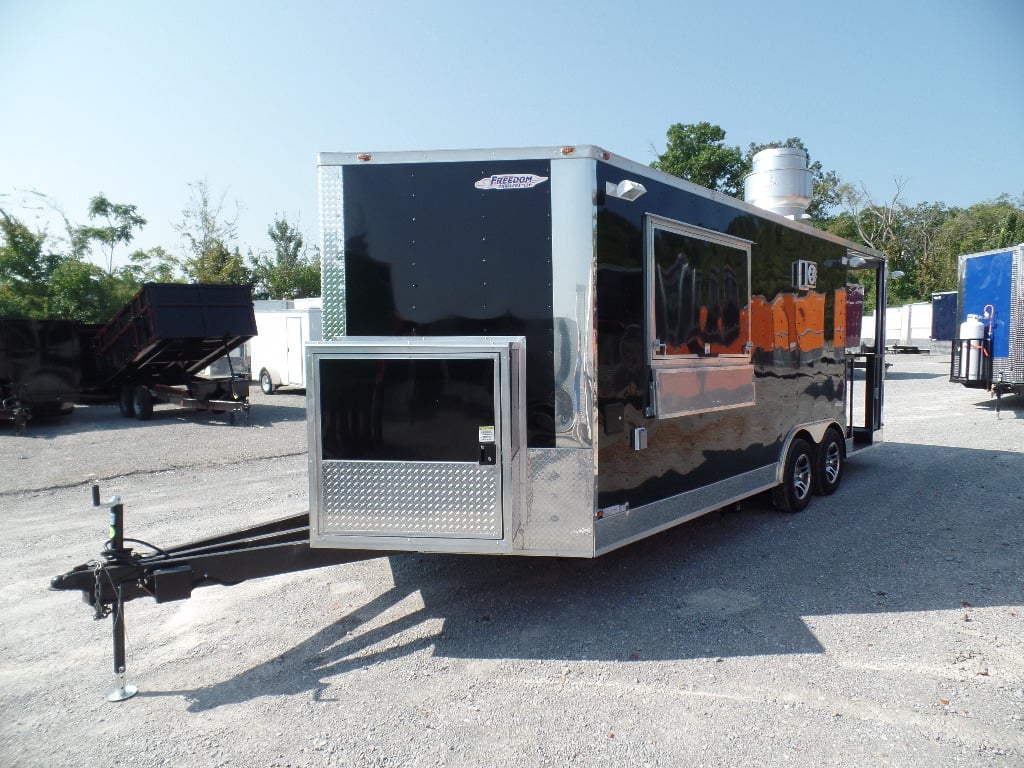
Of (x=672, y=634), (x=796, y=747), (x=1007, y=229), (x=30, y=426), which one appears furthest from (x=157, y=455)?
(x=1007, y=229)

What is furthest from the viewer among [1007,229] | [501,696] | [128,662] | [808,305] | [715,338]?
[1007,229]

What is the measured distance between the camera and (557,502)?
3.92 metres

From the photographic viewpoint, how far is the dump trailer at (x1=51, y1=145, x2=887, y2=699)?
3.73 metres

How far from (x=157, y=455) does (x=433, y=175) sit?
7.90 meters

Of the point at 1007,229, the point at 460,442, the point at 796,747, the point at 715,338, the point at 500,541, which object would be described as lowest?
the point at 796,747

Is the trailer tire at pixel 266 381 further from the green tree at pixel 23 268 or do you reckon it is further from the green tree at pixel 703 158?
the green tree at pixel 703 158

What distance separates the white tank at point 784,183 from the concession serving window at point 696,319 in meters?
1.91

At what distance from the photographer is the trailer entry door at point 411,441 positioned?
3717 mm

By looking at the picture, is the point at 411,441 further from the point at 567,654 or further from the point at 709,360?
the point at 709,360

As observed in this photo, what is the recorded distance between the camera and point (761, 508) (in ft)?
21.6

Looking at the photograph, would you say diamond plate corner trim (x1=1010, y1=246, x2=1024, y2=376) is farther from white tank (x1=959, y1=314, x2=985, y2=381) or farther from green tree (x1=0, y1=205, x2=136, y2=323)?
green tree (x1=0, y1=205, x2=136, y2=323)

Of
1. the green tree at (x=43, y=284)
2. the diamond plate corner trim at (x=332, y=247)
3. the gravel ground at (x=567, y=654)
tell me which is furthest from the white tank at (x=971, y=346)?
the green tree at (x=43, y=284)

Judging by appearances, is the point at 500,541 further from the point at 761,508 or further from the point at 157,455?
the point at 157,455

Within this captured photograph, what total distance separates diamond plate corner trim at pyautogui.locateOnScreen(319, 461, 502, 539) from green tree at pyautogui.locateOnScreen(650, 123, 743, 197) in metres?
30.2
